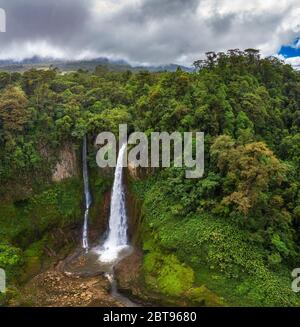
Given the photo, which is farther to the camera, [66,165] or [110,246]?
[66,165]

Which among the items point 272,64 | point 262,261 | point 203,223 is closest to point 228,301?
point 262,261

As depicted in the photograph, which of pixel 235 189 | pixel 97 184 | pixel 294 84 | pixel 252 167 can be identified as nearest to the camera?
pixel 252 167

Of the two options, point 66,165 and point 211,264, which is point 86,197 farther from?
point 211,264

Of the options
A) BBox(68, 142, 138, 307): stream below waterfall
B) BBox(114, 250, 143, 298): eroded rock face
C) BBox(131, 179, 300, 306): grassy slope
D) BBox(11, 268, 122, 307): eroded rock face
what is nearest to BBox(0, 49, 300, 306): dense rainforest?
BBox(131, 179, 300, 306): grassy slope

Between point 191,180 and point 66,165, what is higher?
point 66,165

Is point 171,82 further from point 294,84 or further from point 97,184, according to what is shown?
point 294,84

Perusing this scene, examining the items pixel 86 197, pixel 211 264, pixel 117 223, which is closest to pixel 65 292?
pixel 117 223

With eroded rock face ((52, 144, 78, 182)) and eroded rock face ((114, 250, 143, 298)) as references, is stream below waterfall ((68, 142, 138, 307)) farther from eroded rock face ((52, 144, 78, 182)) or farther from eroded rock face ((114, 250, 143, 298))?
eroded rock face ((52, 144, 78, 182))
